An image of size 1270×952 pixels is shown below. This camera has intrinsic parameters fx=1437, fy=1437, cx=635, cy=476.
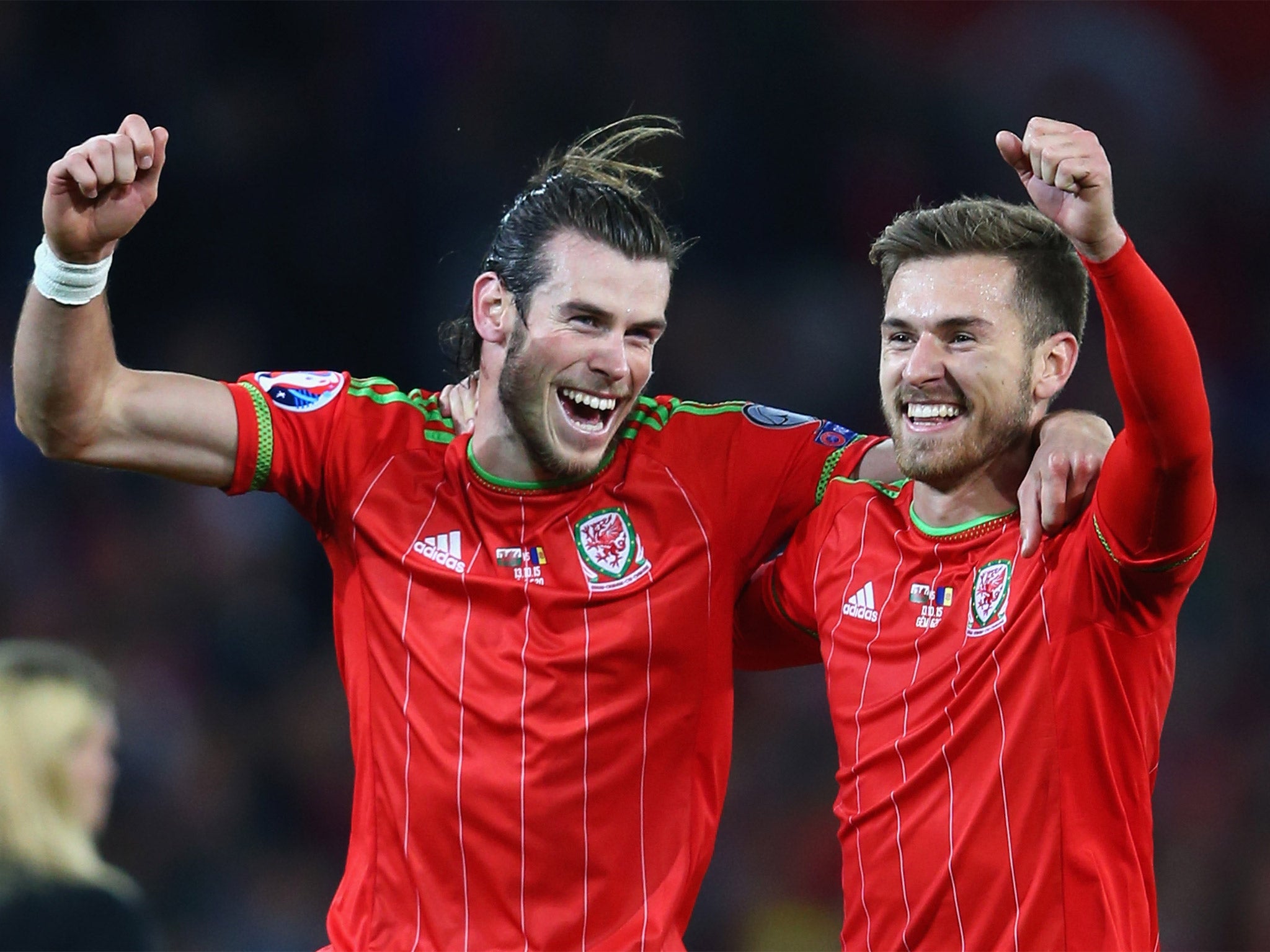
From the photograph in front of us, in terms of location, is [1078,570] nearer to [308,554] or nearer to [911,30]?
[308,554]

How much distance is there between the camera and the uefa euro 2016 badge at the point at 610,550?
3041 millimetres

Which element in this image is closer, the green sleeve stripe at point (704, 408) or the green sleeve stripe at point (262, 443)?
the green sleeve stripe at point (262, 443)

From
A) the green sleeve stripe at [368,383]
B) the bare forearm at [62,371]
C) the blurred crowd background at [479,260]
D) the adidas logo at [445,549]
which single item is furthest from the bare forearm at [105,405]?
the blurred crowd background at [479,260]

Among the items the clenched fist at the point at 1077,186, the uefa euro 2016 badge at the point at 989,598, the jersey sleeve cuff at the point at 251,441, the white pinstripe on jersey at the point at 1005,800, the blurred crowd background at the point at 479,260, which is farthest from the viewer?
the blurred crowd background at the point at 479,260

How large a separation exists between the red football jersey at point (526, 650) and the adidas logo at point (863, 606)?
12.2 inches

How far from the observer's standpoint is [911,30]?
22.0 feet

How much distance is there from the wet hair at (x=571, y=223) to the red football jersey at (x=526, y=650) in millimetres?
365

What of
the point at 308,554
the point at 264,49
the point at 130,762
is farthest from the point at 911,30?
the point at 130,762

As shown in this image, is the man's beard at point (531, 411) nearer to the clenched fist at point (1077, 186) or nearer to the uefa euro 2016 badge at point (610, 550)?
the uefa euro 2016 badge at point (610, 550)

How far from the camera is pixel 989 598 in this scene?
2.73 metres

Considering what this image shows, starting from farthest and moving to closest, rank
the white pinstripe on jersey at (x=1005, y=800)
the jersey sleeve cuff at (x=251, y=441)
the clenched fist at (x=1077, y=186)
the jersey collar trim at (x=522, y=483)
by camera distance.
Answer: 1. the jersey collar trim at (x=522, y=483)
2. the jersey sleeve cuff at (x=251, y=441)
3. the white pinstripe on jersey at (x=1005, y=800)
4. the clenched fist at (x=1077, y=186)

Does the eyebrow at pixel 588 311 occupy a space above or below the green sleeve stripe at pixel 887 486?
above

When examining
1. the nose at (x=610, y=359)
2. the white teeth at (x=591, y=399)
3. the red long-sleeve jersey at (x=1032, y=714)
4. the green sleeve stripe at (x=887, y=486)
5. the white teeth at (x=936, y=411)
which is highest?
the nose at (x=610, y=359)

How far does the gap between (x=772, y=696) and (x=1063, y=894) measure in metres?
3.36
